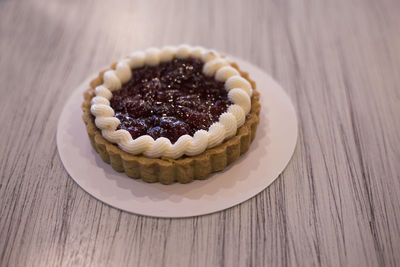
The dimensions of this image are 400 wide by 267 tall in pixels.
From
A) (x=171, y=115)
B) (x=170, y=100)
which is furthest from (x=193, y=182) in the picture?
(x=170, y=100)

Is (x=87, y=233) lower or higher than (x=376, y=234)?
lower

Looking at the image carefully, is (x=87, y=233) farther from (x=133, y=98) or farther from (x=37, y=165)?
(x=133, y=98)

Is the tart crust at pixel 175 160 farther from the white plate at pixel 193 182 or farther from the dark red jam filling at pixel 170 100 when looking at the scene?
the dark red jam filling at pixel 170 100

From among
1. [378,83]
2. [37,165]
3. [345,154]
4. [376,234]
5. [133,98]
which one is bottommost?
[376,234]

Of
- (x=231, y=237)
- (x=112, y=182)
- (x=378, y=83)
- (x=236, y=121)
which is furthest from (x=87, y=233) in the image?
(x=378, y=83)

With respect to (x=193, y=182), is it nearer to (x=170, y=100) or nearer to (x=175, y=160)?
(x=175, y=160)

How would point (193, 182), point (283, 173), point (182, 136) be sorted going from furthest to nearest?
point (283, 173)
point (193, 182)
point (182, 136)
